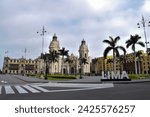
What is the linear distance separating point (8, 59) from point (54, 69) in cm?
6709

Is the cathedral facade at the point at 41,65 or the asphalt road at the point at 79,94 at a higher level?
the cathedral facade at the point at 41,65

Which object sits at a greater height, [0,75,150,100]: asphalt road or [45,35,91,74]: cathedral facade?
[45,35,91,74]: cathedral facade

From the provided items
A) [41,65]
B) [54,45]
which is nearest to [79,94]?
[54,45]

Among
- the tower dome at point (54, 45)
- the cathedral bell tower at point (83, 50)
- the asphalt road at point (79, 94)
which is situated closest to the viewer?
the asphalt road at point (79, 94)

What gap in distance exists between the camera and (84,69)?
142m

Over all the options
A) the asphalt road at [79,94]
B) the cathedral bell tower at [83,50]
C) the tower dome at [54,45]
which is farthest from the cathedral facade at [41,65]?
the asphalt road at [79,94]

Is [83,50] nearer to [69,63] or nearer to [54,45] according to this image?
[69,63]

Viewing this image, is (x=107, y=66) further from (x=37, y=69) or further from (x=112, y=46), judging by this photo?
(x=112, y=46)

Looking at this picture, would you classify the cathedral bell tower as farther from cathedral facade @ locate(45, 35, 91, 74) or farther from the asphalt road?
the asphalt road

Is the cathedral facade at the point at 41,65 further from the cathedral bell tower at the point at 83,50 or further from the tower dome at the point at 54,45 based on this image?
the tower dome at the point at 54,45

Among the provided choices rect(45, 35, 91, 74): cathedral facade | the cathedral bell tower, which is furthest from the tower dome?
the cathedral bell tower

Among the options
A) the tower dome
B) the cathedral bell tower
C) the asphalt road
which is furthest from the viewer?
the cathedral bell tower

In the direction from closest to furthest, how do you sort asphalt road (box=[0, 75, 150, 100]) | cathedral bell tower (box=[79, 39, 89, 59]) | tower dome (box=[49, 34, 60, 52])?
1. asphalt road (box=[0, 75, 150, 100])
2. tower dome (box=[49, 34, 60, 52])
3. cathedral bell tower (box=[79, 39, 89, 59])

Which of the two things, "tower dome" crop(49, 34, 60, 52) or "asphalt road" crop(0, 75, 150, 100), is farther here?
"tower dome" crop(49, 34, 60, 52)
